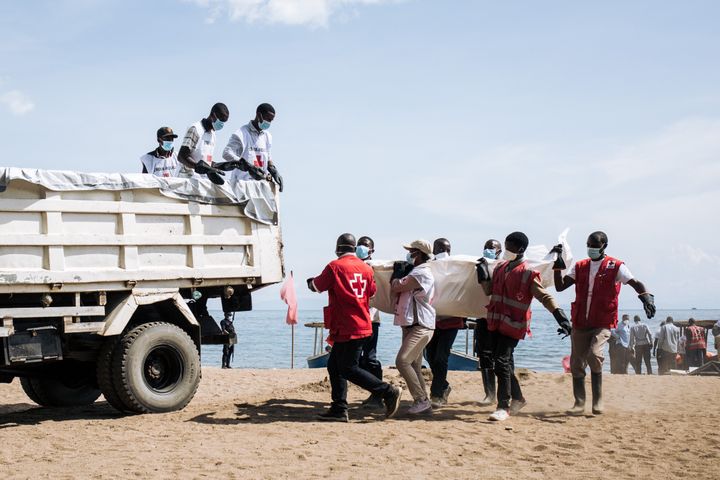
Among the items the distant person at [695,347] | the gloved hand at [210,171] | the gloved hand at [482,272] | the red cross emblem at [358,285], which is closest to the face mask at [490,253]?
the gloved hand at [482,272]

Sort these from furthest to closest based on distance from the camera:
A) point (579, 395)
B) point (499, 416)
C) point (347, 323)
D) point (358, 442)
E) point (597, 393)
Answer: point (579, 395) → point (597, 393) → point (499, 416) → point (347, 323) → point (358, 442)

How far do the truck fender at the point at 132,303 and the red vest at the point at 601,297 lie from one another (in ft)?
14.9

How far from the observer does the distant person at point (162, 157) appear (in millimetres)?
10797

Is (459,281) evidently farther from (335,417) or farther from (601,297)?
(335,417)

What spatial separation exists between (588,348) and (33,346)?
5945mm

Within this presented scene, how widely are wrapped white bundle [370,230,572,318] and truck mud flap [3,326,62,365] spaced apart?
Result: 3.71m

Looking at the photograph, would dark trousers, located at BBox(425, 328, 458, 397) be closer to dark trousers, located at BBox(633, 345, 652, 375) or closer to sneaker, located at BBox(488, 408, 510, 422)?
sneaker, located at BBox(488, 408, 510, 422)

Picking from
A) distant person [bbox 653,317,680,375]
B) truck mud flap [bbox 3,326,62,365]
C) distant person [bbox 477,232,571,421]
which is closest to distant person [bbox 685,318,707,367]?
distant person [bbox 653,317,680,375]

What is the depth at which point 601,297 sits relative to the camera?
9.37 metres

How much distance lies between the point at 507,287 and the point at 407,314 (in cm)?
112

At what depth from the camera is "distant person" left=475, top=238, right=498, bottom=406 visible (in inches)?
391

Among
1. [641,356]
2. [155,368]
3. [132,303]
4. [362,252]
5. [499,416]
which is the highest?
[362,252]

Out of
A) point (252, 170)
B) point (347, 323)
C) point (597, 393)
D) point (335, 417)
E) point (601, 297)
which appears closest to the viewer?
point (347, 323)

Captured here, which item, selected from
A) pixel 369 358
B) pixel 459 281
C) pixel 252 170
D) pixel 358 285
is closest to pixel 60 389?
pixel 252 170
